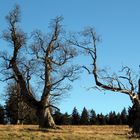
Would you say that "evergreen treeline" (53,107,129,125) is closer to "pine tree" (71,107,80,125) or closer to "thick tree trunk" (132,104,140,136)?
"pine tree" (71,107,80,125)

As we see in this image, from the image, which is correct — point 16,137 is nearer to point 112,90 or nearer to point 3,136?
point 3,136

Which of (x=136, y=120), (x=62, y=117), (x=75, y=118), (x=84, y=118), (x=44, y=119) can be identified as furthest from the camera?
(x=75, y=118)

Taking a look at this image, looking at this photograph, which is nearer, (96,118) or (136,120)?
(136,120)

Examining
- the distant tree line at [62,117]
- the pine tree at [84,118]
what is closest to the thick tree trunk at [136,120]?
the distant tree line at [62,117]

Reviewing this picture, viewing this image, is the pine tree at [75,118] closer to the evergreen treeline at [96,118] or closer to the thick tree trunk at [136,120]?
the evergreen treeline at [96,118]

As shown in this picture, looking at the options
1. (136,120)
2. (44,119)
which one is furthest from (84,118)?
(136,120)

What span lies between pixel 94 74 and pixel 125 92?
11.1 ft

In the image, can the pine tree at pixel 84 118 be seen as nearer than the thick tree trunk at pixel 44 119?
No

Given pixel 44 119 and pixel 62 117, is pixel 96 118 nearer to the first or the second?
pixel 62 117

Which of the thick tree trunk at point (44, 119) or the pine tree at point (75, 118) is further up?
the pine tree at point (75, 118)

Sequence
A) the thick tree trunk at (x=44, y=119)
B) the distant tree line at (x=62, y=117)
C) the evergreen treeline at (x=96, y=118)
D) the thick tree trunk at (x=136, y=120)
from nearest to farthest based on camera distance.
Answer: the thick tree trunk at (x=136, y=120)
the thick tree trunk at (x=44, y=119)
the distant tree line at (x=62, y=117)
the evergreen treeline at (x=96, y=118)

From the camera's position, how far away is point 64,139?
29375 mm

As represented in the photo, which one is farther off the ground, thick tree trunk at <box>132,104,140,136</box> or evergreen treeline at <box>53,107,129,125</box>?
evergreen treeline at <box>53,107,129,125</box>

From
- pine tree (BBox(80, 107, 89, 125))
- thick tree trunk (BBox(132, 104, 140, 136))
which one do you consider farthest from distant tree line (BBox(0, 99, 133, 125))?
thick tree trunk (BBox(132, 104, 140, 136))
